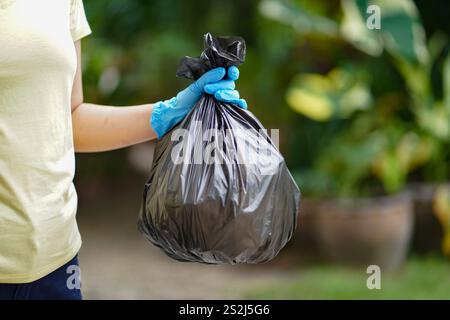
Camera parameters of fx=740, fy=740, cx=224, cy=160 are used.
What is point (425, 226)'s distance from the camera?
4531mm

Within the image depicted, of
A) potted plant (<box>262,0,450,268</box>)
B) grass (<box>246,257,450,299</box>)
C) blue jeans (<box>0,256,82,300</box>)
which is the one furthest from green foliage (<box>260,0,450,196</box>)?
blue jeans (<box>0,256,82,300</box>)

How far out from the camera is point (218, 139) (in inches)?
64.4

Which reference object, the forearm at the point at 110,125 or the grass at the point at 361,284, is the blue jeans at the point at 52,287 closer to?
the forearm at the point at 110,125

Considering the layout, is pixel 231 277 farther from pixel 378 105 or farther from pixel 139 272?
pixel 378 105

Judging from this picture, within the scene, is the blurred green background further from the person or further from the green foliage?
the person

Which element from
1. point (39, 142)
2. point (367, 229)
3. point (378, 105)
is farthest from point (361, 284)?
point (39, 142)

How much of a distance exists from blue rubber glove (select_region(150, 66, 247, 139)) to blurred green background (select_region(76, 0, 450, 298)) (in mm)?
2399

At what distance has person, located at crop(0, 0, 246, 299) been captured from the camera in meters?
1.51

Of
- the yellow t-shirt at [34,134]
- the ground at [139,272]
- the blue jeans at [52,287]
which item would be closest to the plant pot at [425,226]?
the ground at [139,272]

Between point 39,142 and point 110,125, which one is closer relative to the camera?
point 39,142

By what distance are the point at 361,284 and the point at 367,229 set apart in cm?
33

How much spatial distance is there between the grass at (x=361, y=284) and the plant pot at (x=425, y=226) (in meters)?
0.12

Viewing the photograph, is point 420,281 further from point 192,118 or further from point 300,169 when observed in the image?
point 192,118

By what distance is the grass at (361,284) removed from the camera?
3.93m
